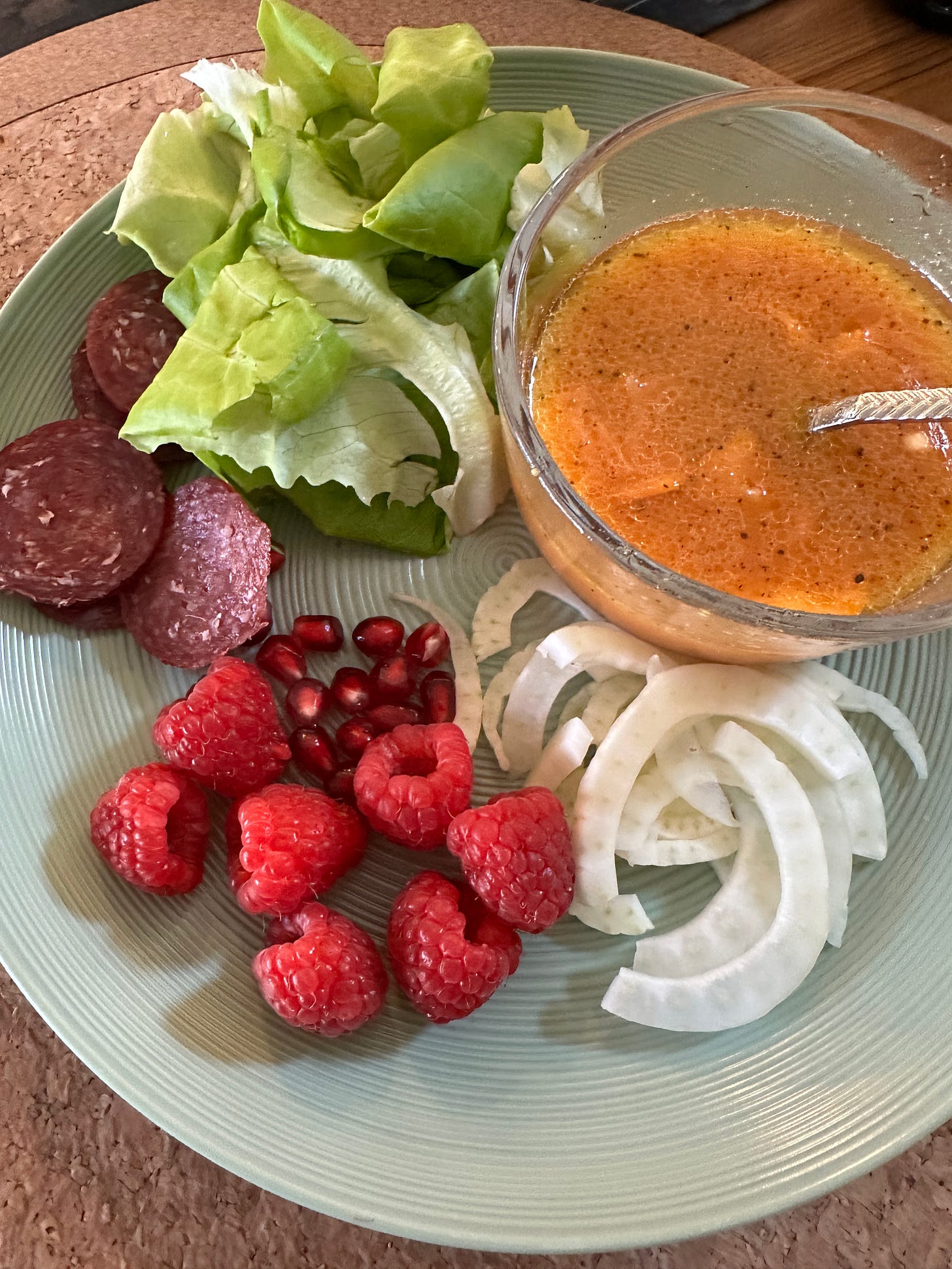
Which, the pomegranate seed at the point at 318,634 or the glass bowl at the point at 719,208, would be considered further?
the pomegranate seed at the point at 318,634

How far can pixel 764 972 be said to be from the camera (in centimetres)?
152

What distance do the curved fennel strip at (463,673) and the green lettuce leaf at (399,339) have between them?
0.23 m

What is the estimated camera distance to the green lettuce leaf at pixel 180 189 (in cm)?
163

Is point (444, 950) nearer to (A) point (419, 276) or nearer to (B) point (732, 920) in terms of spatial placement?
(B) point (732, 920)

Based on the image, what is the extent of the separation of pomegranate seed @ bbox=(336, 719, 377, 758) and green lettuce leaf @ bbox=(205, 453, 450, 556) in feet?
1.16

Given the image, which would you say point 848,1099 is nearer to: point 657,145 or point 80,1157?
point 80,1157

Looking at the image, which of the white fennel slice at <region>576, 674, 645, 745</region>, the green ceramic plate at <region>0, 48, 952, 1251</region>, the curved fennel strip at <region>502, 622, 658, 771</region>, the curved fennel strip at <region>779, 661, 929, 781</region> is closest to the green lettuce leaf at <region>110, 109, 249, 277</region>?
the green ceramic plate at <region>0, 48, 952, 1251</region>

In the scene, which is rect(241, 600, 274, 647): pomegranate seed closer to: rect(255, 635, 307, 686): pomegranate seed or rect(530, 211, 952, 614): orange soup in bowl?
rect(255, 635, 307, 686): pomegranate seed

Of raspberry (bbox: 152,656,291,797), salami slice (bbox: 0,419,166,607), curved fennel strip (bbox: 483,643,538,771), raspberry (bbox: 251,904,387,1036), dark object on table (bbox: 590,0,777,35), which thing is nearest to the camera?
raspberry (bbox: 251,904,387,1036)

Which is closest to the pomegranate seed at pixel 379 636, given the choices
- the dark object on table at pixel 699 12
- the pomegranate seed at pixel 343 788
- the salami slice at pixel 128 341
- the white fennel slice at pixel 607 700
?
the pomegranate seed at pixel 343 788

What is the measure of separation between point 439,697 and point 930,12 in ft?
7.24

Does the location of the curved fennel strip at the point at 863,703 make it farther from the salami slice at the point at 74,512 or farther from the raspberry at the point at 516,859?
the salami slice at the point at 74,512

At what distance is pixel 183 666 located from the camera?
1681mm

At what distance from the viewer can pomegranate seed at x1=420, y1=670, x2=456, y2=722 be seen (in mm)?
1684
